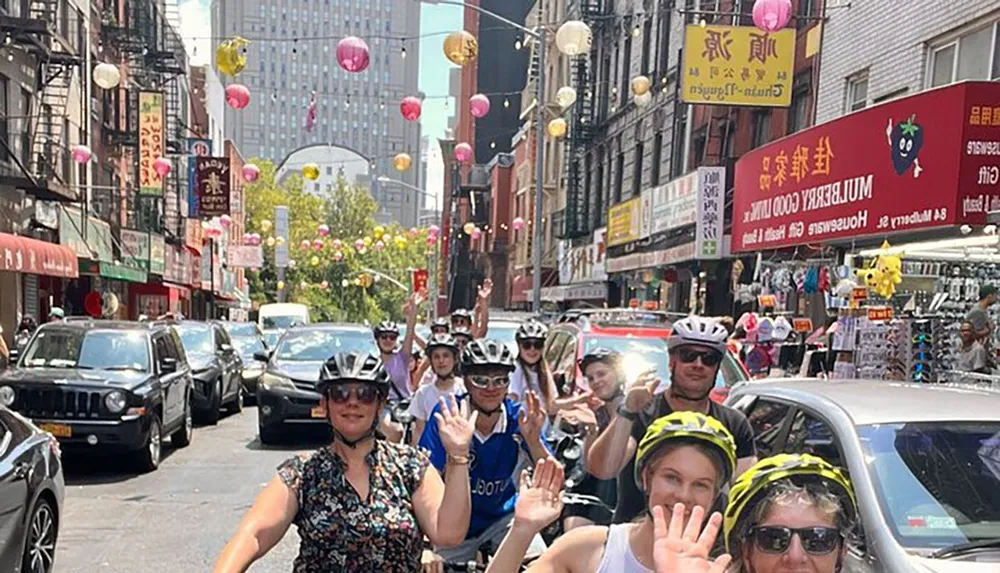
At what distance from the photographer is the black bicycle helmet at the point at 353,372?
298cm

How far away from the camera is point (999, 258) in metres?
8.92

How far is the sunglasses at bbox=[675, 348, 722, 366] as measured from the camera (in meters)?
3.79

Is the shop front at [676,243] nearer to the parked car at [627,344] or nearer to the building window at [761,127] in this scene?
the building window at [761,127]

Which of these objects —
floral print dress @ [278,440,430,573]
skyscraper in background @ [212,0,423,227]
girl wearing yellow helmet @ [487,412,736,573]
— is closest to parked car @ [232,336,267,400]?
floral print dress @ [278,440,430,573]

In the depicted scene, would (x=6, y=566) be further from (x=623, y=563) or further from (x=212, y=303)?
(x=212, y=303)

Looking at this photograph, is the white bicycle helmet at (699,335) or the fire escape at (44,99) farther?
the fire escape at (44,99)

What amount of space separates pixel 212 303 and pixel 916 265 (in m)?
47.8

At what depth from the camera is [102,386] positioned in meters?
8.66

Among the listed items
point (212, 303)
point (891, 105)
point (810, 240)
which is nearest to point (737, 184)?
point (810, 240)

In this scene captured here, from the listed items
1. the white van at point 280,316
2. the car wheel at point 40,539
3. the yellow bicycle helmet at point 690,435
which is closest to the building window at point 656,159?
the white van at point 280,316

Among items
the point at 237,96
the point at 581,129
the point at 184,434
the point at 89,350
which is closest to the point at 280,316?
the point at 581,129

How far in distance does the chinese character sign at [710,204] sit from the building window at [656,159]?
6.95 metres

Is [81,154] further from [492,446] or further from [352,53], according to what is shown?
[492,446]

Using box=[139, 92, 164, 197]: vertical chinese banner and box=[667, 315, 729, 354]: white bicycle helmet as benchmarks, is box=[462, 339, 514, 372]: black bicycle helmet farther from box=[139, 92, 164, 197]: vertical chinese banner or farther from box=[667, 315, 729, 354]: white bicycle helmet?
box=[139, 92, 164, 197]: vertical chinese banner
